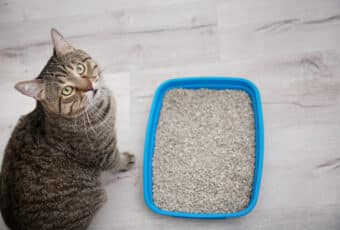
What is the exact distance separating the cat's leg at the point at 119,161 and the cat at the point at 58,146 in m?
0.05

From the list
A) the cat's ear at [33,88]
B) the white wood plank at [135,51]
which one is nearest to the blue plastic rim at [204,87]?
the white wood plank at [135,51]

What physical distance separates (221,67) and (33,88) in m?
0.95

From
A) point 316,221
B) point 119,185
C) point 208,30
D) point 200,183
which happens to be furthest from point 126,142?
point 316,221

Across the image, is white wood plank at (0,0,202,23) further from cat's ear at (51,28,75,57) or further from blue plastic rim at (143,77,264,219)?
cat's ear at (51,28,75,57)

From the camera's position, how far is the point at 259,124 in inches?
61.2

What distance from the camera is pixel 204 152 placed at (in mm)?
1617

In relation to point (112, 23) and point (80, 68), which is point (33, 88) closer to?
point (80, 68)

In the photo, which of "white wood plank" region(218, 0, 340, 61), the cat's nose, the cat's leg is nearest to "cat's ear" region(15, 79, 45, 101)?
the cat's nose

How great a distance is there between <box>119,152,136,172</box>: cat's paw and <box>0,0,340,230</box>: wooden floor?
38 millimetres

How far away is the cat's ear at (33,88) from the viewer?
1.09 metres

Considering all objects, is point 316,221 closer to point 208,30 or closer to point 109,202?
point 109,202

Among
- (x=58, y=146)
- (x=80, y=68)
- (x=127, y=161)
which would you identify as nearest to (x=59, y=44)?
(x=80, y=68)

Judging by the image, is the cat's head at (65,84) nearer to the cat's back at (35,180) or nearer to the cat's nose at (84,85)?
the cat's nose at (84,85)

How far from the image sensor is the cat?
1167 millimetres
